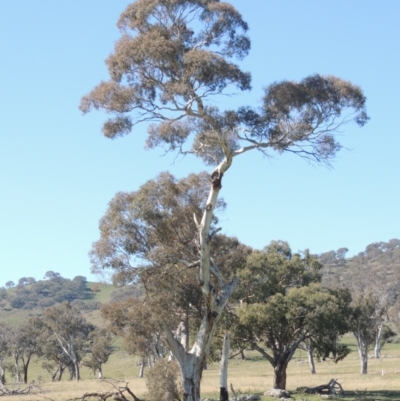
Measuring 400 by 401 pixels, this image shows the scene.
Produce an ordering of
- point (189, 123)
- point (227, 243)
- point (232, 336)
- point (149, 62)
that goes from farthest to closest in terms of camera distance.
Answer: point (232, 336) < point (227, 243) < point (189, 123) < point (149, 62)

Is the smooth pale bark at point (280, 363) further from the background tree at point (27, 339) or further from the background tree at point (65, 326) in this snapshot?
the background tree at point (27, 339)

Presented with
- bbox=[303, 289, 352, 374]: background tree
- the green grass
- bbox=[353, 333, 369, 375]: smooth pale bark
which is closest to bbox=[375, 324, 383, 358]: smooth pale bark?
the green grass

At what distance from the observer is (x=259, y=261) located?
3922 cm

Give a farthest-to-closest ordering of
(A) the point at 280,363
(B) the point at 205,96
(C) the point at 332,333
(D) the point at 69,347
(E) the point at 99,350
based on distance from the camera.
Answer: (E) the point at 99,350 < (D) the point at 69,347 < (A) the point at 280,363 < (C) the point at 332,333 < (B) the point at 205,96

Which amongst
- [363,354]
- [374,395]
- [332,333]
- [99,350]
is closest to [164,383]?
[374,395]

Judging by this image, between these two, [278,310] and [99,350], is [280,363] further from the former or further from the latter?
[99,350]

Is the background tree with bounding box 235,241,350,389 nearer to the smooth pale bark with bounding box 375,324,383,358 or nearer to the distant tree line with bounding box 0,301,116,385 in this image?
the distant tree line with bounding box 0,301,116,385

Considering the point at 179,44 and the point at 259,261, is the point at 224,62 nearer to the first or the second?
the point at 179,44

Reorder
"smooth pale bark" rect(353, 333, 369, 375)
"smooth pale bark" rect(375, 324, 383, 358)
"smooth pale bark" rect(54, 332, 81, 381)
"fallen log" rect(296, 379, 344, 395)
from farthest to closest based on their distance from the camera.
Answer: "smooth pale bark" rect(375, 324, 383, 358) → "smooth pale bark" rect(54, 332, 81, 381) → "smooth pale bark" rect(353, 333, 369, 375) → "fallen log" rect(296, 379, 344, 395)

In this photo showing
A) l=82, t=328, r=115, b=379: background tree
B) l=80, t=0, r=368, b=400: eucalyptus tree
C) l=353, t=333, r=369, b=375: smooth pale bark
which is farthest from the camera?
l=82, t=328, r=115, b=379: background tree

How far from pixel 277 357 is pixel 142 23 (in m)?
22.8

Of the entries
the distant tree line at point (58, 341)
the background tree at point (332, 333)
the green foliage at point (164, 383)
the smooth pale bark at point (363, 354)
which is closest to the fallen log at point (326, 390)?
the background tree at point (332, 333)

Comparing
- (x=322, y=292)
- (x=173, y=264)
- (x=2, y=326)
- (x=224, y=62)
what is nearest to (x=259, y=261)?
(x=322, y=292)

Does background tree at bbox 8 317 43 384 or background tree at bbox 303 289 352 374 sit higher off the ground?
background tree at bbox 8 317 43 384
